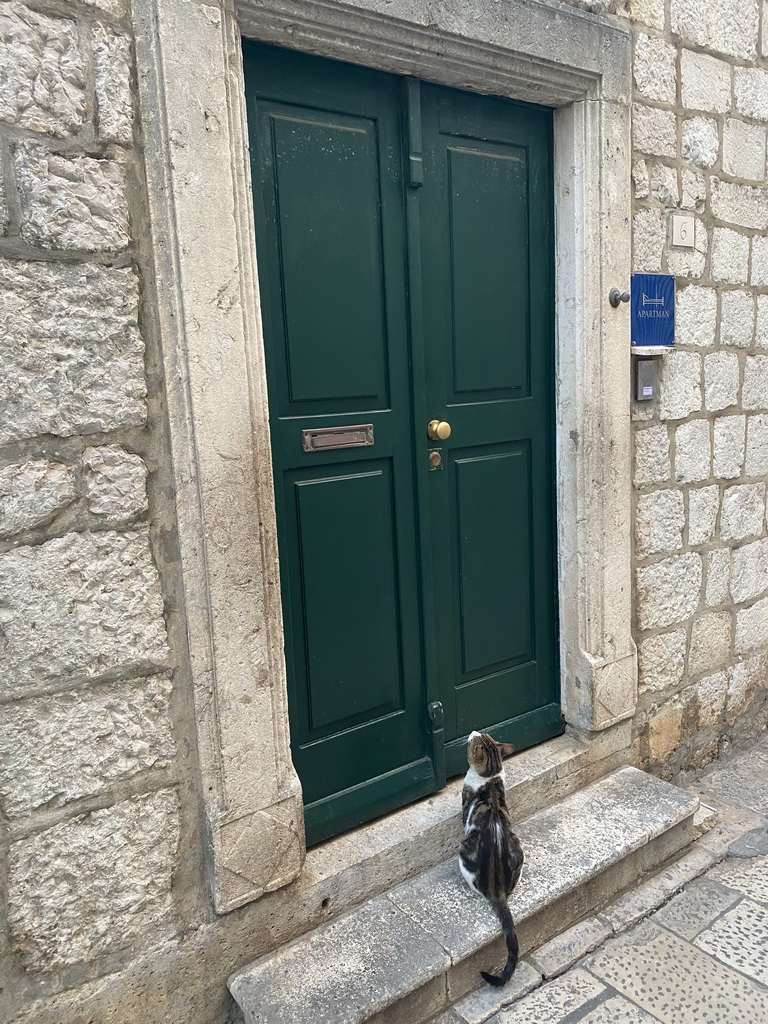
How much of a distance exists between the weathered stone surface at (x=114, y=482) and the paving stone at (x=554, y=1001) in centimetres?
187

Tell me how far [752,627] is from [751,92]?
254 centimetres

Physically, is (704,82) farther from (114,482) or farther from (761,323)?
(114,482)

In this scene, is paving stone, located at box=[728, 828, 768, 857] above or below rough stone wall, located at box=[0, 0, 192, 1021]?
below

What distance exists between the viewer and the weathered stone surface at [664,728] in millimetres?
3291

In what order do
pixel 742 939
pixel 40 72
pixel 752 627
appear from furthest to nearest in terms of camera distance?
pixel 752 627 → pixel 742 939 → pixel 40 72

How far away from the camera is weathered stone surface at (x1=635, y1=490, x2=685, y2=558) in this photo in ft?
10.2

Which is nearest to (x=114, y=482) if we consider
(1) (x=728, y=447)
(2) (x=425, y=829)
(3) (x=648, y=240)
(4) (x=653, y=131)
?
(2) (x=425, y=829)

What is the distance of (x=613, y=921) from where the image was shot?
257cm

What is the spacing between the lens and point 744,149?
328cm

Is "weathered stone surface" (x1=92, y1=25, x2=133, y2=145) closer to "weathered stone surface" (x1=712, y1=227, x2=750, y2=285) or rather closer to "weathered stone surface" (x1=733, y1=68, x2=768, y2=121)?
"weathered stone surface" (x1=712, y1=227, x2=750, y2=285)

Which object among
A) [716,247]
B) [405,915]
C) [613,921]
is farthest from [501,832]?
[716,247]

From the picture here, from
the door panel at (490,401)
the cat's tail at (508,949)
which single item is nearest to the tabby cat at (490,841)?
the cat's tail at (508,949)

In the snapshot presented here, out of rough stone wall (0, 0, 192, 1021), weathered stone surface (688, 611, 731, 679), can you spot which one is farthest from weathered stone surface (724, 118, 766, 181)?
rough stone wall (0, 0, 192, 1021)

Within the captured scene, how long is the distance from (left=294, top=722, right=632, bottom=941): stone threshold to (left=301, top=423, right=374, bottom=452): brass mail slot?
1332mm
